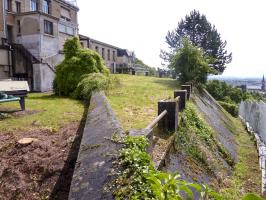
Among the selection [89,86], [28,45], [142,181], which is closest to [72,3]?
[28,45]

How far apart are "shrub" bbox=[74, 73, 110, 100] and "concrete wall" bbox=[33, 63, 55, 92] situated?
9.80 m

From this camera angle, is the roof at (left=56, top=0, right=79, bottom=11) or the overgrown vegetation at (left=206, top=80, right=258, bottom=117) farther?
the overgrown vegetation at (left=206, top=80, right=258, bottom=117)

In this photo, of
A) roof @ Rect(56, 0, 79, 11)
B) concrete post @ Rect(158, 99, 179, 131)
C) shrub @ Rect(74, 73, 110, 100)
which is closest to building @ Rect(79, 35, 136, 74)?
roof @ Rect(56, 0, 79, 11)

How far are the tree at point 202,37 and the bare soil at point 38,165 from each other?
40594 millimetres

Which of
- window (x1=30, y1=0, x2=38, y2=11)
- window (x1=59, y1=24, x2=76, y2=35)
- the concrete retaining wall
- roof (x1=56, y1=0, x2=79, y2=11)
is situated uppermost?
roof (x1=56, y1=0, x2=79, y2=11)

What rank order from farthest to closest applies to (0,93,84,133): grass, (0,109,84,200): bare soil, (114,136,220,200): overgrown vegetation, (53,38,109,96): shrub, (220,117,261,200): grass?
(53,38,109,96): shrub, (0,93,84,133): grass, (220,117,261,200): grass, (0,109,84,200): bare soil, (114,136,220,200): overgrown vegetation

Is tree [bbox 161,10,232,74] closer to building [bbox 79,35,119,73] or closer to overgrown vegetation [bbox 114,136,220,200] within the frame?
building [bbox 79,35,119,73]

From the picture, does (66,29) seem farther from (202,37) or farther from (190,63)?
(202,37)

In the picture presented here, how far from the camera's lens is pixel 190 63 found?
25.4 meters

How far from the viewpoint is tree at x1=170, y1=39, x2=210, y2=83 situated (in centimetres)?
2515

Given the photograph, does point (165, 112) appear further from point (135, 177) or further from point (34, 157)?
point (135, 177)

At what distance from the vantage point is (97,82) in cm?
1367

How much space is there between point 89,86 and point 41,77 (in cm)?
1136

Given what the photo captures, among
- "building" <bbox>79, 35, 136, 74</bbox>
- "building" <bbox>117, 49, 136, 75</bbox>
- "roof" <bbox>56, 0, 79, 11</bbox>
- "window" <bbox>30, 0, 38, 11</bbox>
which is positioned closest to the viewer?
"window" <bbox>30, 0, 38, 11</bbox>
